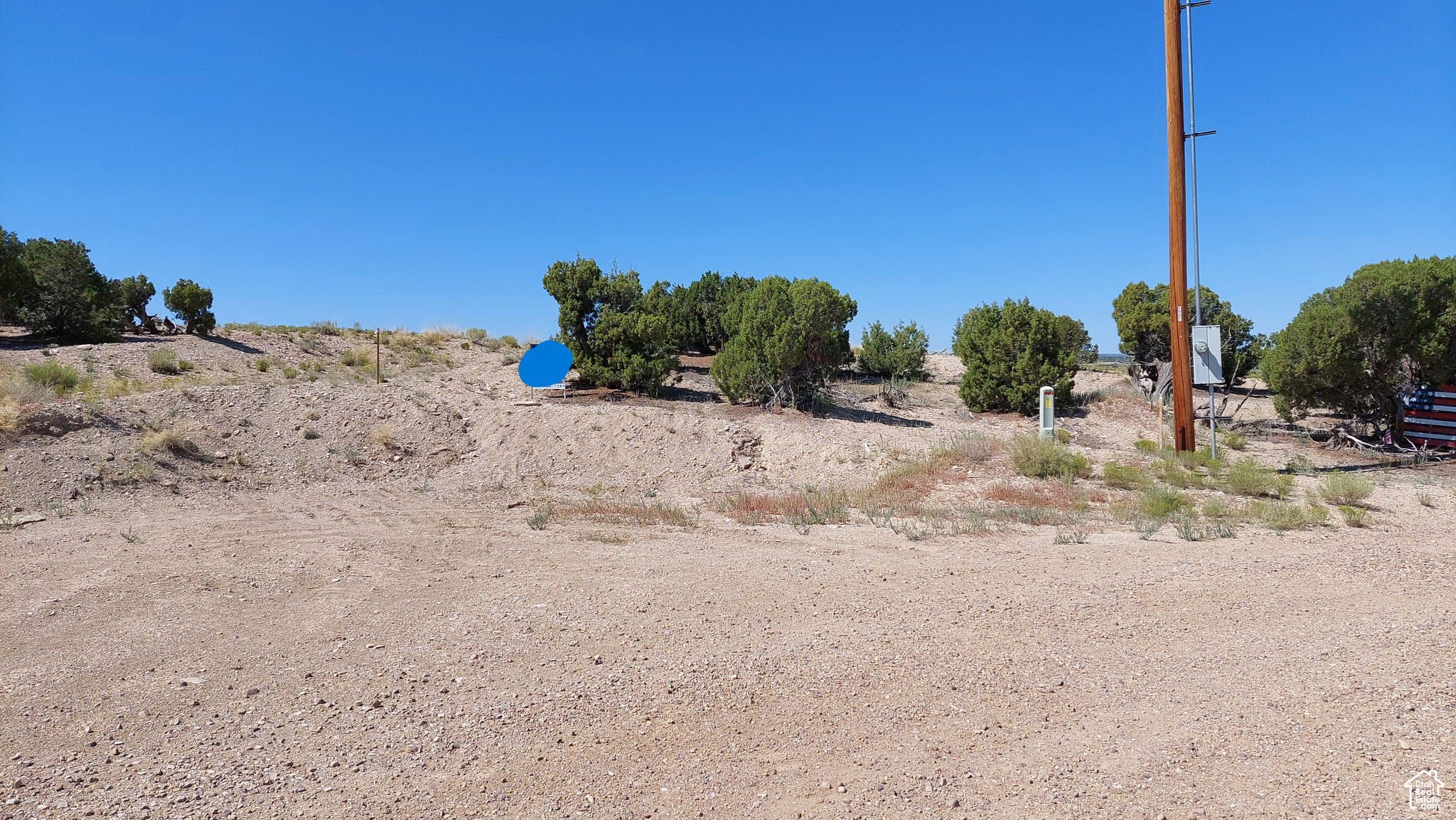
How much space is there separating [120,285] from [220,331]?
3.35 m

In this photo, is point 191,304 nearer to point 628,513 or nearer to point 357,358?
point 357,358

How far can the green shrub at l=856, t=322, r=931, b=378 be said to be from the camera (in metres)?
30.5

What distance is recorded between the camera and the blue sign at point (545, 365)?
60.6 feet

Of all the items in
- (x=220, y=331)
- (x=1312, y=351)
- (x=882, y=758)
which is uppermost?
(x=220, y=331)

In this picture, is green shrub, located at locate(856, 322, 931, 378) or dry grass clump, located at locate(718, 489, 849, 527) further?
green shrub, located at locate(856, 322, 931, 378)

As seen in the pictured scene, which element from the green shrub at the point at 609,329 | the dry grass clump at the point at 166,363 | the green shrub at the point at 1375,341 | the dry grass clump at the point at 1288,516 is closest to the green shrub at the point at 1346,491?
the dry grass clump at the point at 1288,516

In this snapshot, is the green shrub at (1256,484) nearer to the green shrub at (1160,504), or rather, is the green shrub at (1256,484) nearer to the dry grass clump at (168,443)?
the green shrub at (1160,504)

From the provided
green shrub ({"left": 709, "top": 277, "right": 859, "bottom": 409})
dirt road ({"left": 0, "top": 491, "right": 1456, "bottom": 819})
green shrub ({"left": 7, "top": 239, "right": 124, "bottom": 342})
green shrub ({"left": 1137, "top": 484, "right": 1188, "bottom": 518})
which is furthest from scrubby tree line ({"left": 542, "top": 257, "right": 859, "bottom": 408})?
green shrub ({"left": 7, "top": 239, "right": 124, "bottom": 342})

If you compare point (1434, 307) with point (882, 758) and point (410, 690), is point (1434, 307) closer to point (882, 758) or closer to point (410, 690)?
point (882, 758)

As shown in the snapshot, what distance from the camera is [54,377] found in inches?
613

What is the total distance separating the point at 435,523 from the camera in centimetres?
940

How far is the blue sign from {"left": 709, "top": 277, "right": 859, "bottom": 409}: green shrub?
12.9ft

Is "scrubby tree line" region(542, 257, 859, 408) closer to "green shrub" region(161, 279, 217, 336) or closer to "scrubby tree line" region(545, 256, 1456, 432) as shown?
"scrubby tree line" region(545, 256, 1456, 432)

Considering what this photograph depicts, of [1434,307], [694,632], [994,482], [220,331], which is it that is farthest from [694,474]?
[220,331]
